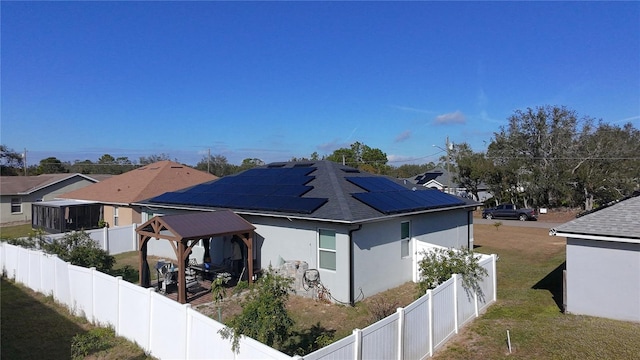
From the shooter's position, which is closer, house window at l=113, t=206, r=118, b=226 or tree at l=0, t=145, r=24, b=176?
house window at l=113, t=206, r=118, b=226

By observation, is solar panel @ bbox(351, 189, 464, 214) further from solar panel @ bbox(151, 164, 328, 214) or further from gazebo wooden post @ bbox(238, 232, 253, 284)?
gazebo wooden post @ bbox(238, 232, 253, 284)

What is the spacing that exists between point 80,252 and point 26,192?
28.5m

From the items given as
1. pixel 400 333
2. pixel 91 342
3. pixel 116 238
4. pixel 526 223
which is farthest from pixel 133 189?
pixel 526 223

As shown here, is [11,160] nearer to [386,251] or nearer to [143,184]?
[143,184]

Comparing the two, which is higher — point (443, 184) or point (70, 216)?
point (443, 184)

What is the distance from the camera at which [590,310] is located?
400 inches

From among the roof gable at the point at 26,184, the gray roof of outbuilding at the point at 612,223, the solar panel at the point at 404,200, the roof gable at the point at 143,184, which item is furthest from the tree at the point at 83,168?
the gray roof of outbuilding at the point at 612,223

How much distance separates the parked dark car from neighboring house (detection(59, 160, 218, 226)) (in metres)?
26.3

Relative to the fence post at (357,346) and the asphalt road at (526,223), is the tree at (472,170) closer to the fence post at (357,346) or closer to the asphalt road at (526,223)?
the asphalt road at (526,223)

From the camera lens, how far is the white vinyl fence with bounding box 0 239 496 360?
245 inches

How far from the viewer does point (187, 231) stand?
39.6 feet

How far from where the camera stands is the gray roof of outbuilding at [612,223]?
981cm

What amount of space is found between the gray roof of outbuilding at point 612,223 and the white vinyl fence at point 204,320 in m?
2.31

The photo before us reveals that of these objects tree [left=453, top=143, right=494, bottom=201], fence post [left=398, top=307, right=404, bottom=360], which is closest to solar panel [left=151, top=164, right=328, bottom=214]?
fence post [left=398, top=307, right=404, bottom=360]
